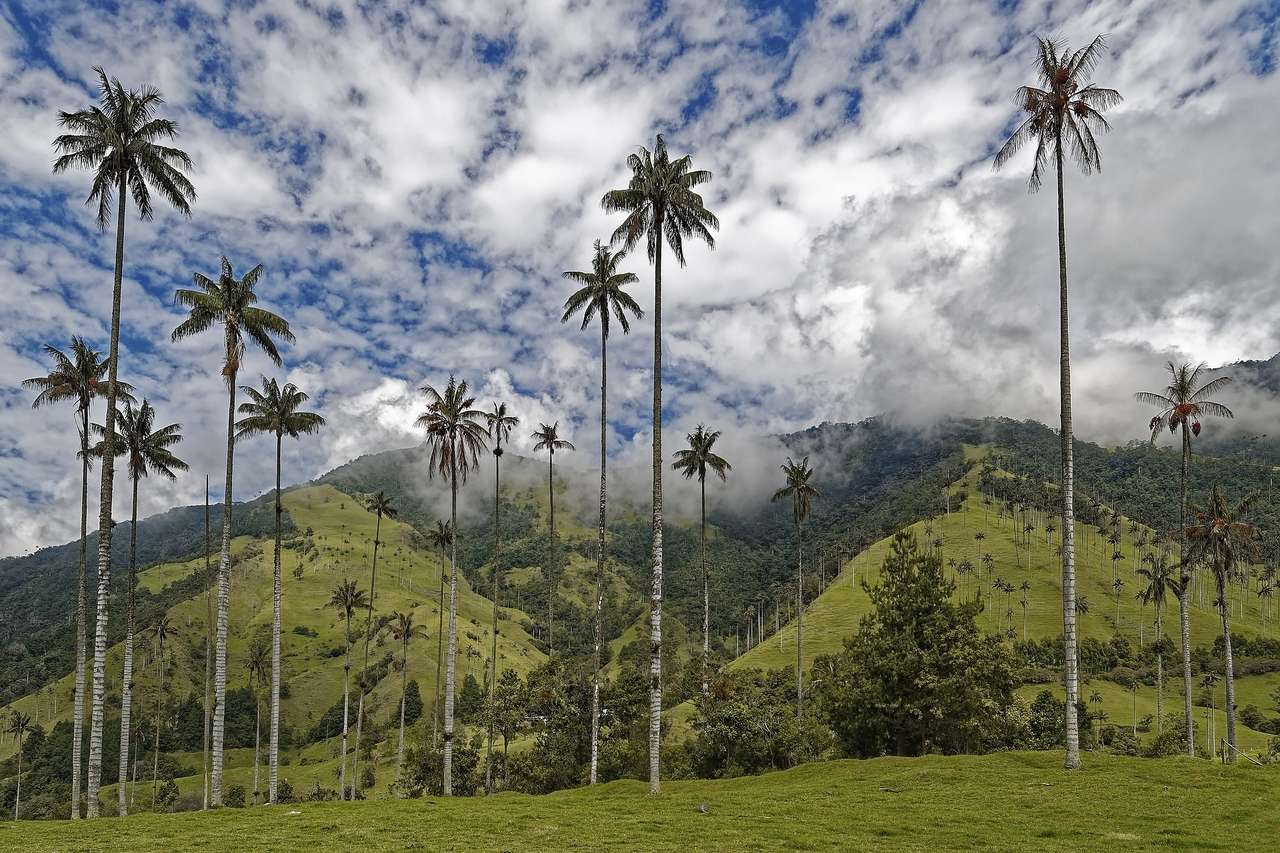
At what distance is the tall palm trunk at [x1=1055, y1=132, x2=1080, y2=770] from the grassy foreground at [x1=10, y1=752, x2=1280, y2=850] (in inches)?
83.2

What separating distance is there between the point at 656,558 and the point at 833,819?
15.7 m

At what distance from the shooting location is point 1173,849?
763 inches

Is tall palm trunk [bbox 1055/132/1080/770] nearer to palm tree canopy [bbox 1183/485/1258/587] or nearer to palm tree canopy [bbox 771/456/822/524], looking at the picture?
palm tree canopy [bbox 1183/485/1258/587]

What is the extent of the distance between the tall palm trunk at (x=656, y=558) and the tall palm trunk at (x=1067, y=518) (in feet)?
62.0

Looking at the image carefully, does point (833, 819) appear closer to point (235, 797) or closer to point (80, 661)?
point (80, 661)

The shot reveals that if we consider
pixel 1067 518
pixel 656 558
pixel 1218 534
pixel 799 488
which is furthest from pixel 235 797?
pixel 1218 534

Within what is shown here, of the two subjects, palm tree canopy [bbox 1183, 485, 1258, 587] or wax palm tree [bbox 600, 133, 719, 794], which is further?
palm tree canopy [bbox 1183, 485, 1258, 587]

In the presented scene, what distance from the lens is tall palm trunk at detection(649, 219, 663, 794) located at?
3616 centimetres

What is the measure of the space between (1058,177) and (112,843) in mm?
49485

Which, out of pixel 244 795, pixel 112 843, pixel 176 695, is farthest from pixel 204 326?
pixel 176 695

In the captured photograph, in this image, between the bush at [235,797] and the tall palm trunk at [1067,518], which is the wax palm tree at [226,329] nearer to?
the tall palm trunk at [1067,518]

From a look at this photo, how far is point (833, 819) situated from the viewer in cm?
2520

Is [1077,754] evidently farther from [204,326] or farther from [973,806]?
[204,326]

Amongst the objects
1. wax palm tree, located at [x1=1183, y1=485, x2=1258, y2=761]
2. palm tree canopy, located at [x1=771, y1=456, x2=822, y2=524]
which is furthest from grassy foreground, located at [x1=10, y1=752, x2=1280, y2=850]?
palm tree canopy, located at [x1=771, y1=456, x2=822, y2=524]
